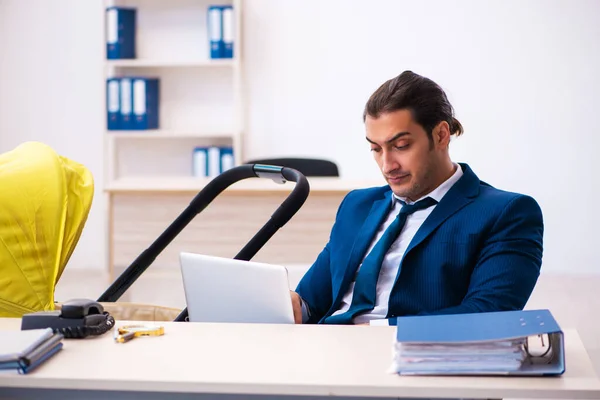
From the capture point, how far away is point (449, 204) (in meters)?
2.04

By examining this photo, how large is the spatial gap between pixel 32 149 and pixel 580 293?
156 inches

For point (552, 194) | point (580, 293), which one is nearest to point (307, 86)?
point (552, 194)

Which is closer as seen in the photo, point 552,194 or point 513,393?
point 513,393

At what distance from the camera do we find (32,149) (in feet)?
7.59

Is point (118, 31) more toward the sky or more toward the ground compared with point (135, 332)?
more toward the sky

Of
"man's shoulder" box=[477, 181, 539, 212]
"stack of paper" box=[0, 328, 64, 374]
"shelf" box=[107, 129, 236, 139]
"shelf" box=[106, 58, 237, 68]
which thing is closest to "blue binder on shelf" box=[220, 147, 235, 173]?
"shelf" box=[107, 129, 236, 139]

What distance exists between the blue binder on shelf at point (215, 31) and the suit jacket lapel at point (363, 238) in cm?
375

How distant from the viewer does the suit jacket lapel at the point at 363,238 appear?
7.08 ft

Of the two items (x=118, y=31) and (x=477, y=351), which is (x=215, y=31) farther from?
(x=477, y=351)

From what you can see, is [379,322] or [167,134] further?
[167,134]

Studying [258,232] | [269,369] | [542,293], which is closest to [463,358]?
[269,369]

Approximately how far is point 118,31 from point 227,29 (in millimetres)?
755

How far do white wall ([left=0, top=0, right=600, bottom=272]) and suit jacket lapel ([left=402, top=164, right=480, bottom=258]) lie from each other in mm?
4145

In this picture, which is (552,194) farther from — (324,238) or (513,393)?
(513,393)
